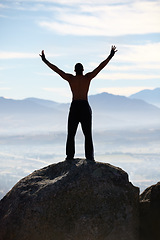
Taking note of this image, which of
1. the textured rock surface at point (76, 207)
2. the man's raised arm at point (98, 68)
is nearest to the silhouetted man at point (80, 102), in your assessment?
the man's raised arm at point (98, 68)

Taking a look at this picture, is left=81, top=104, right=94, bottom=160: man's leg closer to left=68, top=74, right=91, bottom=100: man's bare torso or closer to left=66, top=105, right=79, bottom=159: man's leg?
left=66, top=105, right=79, bottom=159: man's leg

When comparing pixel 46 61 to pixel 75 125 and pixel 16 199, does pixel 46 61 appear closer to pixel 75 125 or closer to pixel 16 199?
pixel 75 125

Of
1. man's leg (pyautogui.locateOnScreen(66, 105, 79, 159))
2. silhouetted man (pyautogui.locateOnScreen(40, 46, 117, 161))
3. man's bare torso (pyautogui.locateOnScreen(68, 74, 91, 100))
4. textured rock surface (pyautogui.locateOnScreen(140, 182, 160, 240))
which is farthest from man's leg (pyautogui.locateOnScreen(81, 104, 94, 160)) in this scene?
textured rock surface (pyautogui.locateOnScreen(140, 182, 160, 240))

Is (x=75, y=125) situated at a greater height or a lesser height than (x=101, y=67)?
lesser

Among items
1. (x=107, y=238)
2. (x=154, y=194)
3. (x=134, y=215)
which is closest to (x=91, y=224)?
(x=107, y=238)

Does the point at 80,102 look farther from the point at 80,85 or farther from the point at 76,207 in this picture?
the point at 76,207

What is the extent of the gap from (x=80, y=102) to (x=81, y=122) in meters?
0.64

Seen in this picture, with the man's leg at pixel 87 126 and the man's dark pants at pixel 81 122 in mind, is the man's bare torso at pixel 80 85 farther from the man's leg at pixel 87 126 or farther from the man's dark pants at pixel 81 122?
the man's leg at pixel 87 126

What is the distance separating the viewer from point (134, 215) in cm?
1238

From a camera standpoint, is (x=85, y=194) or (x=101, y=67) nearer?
(x=85, y=194)

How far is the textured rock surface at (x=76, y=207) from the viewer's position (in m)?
11.7

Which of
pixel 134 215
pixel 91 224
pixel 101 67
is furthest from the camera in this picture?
pixel 101 67

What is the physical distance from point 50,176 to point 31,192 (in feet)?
2.73

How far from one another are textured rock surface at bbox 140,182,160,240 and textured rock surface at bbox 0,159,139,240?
32 cm
